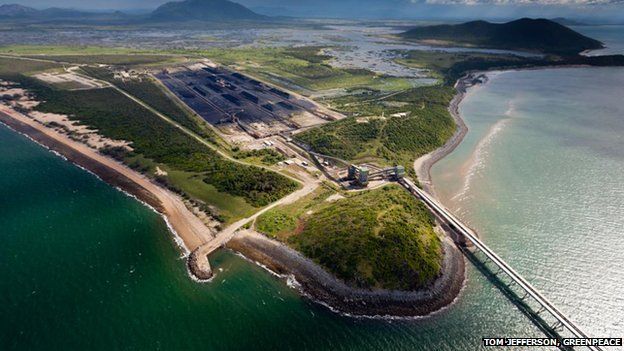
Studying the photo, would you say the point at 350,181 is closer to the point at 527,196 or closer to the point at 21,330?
the point at 527,196

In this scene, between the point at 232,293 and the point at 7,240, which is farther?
the point at 7,240

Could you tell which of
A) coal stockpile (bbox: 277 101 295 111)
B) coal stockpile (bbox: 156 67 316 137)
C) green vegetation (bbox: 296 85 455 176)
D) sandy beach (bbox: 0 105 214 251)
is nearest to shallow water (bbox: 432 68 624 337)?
green vegetation (bbox: 296 85 455 176)

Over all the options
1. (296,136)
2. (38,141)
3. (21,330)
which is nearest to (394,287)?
(21,330)

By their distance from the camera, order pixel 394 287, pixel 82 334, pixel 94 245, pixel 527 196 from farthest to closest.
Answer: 1. pixel 527 196
2. pixel 94 245
3. pixel 394 287
4. pixel 82 334

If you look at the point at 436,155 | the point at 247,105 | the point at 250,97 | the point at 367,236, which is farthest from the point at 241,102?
the point at 367,236

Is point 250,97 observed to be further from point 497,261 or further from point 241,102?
point 497,261

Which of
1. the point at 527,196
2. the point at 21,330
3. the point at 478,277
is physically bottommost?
the point at 21,330
